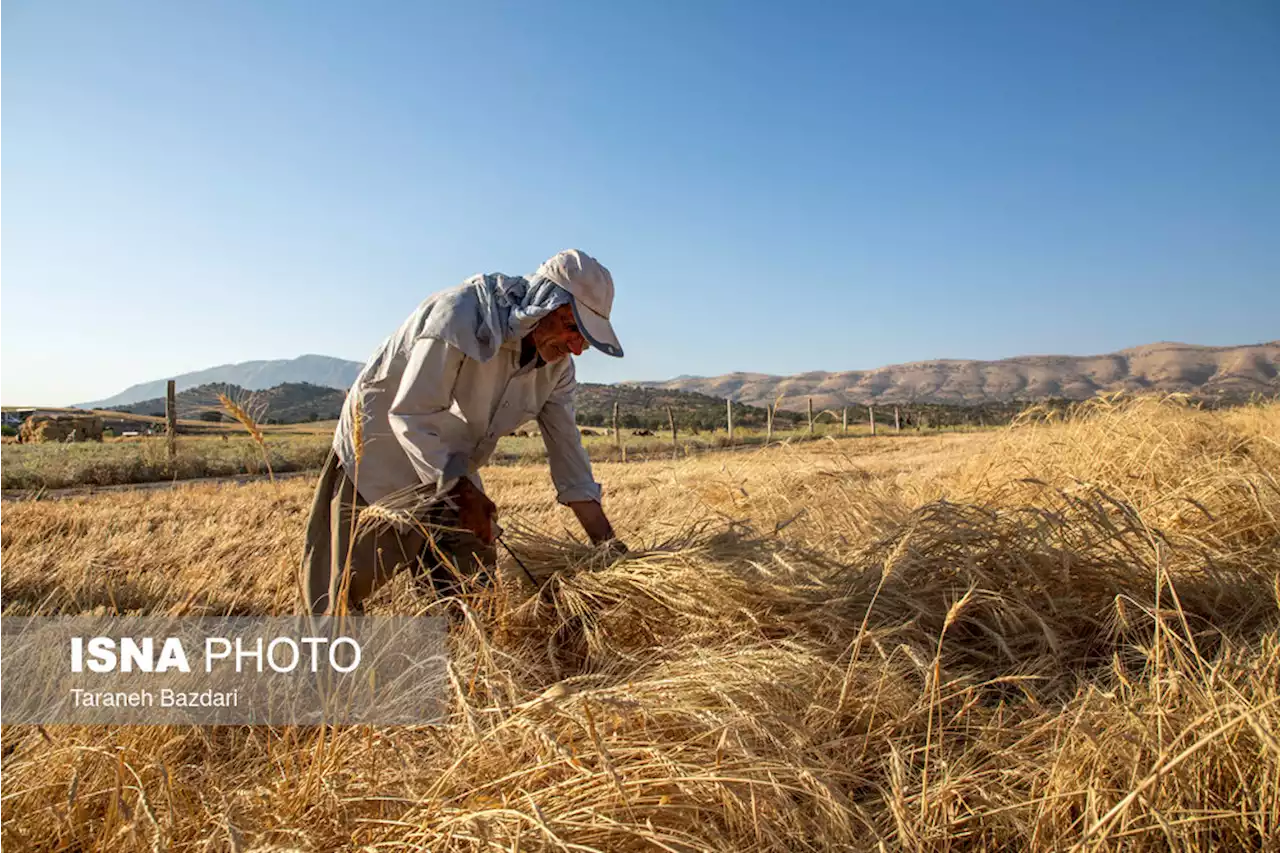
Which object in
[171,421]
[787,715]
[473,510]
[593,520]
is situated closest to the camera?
[787,715]

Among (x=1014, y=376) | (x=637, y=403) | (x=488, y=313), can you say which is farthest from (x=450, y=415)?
(x=1014, y=376)

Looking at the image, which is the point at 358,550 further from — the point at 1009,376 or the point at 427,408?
the point at 1009,376

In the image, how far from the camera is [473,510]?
7.34 feet

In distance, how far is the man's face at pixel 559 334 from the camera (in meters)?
2.36

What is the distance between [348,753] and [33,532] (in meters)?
4.23

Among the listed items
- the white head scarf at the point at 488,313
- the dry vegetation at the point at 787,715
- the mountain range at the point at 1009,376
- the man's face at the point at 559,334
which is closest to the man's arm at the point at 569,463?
the dry vegetation at the point at 787,715

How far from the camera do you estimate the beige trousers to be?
2.44 meters

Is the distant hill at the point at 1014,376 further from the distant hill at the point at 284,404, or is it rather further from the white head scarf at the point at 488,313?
the white head scarf at the point at 488,313

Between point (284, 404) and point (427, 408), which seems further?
point (284, 404)

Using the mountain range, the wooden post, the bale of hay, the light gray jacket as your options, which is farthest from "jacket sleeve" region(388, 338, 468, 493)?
the mountain range

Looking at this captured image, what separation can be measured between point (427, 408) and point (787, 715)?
4.90ft

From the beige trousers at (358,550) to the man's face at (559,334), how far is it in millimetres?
655

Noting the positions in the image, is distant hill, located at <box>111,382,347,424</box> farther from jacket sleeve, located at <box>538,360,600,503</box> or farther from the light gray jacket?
jacket sleeve, located at <box>538,360,600,503</box>
